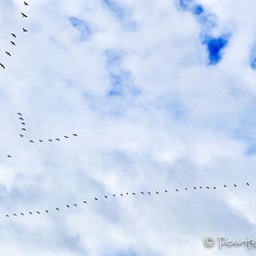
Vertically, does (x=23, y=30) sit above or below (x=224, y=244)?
above

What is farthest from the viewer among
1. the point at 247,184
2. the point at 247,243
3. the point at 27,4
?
the point at 247,184

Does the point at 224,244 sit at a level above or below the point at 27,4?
below

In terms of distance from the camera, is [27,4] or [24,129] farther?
[24,129]

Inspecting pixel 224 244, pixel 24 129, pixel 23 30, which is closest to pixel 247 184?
pixel 224 244

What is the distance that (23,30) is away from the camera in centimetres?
14562

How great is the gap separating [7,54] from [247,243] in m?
70.3

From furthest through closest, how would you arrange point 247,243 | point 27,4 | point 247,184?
1. point 247,184
2. point 27,4
3. point 247,243

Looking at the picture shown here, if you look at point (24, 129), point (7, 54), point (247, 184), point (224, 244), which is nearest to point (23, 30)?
point (7, 54)

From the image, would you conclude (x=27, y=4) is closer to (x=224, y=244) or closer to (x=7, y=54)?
(x=7, y=54)

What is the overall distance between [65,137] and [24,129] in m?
12.2

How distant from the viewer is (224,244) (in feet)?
420

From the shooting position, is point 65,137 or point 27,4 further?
point 65,137

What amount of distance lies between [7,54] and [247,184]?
7935cm

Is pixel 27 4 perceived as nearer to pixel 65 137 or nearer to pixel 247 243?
pixel 65 137
